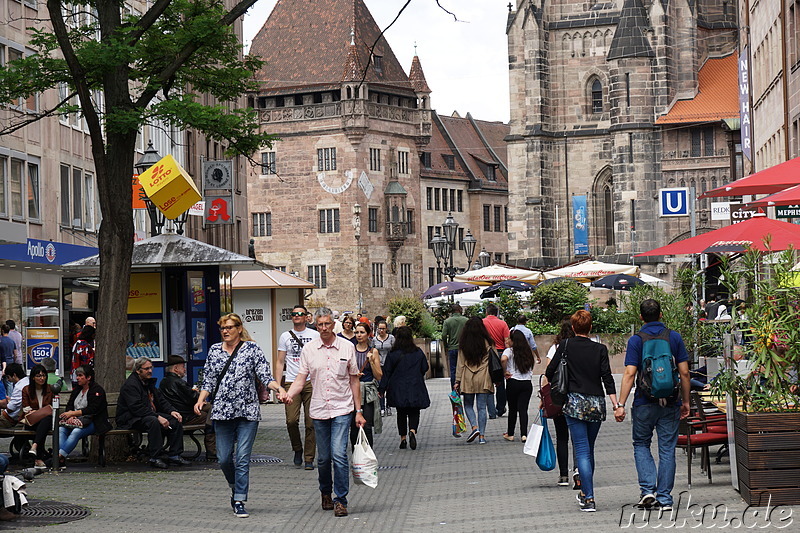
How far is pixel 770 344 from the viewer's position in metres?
10.9

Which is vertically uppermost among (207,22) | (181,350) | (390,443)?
(207,22)

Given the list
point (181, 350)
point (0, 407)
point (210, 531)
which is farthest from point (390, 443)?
point (210, 531)

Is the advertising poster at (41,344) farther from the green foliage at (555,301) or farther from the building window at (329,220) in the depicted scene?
the building window at (329,220)

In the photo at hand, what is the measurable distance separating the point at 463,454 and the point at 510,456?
2.20 feet

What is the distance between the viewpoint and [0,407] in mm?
16812

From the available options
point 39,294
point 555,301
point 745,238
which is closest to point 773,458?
point 745,238

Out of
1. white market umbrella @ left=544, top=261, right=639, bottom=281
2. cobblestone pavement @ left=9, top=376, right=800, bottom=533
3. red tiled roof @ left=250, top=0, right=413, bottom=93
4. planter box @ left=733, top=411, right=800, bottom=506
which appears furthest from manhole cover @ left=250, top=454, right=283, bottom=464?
red tiled roof @ left=250, top=0, right=413, bottom=93

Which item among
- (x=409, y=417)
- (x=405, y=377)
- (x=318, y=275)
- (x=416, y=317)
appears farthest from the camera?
(x=318, y=275)

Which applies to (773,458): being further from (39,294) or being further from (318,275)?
(318,275)

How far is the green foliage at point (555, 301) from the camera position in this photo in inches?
1480

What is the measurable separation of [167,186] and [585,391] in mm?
10141

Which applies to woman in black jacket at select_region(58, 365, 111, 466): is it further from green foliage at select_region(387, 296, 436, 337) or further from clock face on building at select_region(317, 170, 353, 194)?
clock face on building at select_region(317, 170, 353, 194)

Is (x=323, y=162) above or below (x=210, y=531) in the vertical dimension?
above

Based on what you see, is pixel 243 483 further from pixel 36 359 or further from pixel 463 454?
pixel 36 359
